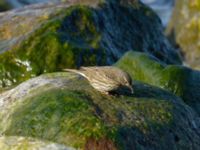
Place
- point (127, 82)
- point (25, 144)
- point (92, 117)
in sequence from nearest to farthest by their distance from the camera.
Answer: point (25, 144)
point (92, 117)
point (127, 82)

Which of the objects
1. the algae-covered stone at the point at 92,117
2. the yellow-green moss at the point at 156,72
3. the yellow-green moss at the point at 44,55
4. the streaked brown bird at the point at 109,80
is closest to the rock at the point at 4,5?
the yellow-green moss at the point at 44,55

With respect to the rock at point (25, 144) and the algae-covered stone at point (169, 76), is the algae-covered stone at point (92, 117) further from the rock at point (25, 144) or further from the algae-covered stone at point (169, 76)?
the algae-covered stone at point (169, 76)

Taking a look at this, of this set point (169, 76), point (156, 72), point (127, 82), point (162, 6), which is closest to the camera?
point (127, 82)

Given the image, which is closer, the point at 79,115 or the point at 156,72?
the point at 79,115

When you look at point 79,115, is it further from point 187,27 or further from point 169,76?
point 187,27

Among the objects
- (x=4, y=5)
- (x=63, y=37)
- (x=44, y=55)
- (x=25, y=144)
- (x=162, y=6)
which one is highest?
(x=25, y=144)

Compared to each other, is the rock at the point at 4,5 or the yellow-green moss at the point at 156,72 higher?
the yellow-green moss at the point at 156,72

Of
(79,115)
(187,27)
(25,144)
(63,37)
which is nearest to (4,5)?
(187,27)
